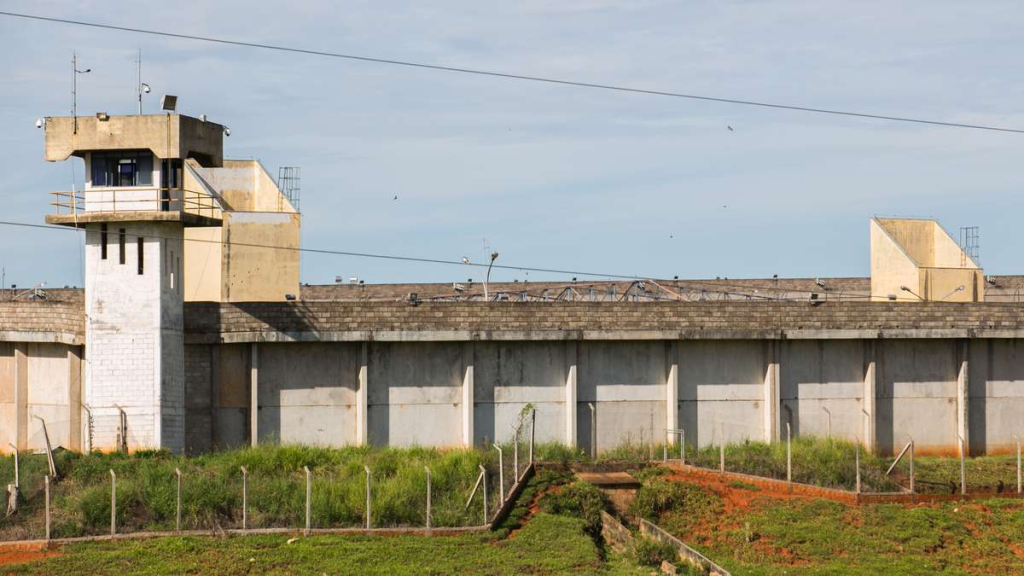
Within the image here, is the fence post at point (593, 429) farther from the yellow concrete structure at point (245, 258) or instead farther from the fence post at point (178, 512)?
the yellow concrete structure at point (245, 258)

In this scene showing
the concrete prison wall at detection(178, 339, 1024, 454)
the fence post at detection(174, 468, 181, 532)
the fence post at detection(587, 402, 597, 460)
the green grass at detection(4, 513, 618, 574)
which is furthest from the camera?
the fence post at detection(587, 402, 597, 460)

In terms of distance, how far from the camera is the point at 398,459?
35.4 meters

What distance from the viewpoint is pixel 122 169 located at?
37.1 metres

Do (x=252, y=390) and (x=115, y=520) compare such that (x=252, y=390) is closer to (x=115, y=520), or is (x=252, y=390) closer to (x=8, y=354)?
(x=8, y=354)

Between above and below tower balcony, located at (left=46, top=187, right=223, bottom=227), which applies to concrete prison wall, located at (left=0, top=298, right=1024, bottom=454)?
below

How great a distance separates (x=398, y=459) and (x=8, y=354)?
12226 millimetres

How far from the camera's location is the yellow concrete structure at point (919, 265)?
54906mm

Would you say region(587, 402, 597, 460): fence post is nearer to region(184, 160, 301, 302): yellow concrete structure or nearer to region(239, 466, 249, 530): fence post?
region(239, 466, 249, 530): fence post

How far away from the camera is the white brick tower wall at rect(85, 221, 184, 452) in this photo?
118 feet

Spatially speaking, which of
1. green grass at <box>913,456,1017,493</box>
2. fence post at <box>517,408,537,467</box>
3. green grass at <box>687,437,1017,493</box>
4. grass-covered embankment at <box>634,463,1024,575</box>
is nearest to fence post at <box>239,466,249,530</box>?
fence post at <box>517,408,537,467</box>

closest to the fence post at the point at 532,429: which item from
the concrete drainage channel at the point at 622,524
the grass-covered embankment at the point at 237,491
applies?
the grass-covered embankment at the point at 237,491

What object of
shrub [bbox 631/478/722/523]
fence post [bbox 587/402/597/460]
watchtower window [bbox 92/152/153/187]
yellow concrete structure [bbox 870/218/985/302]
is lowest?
shrub [bbox 631/478/722/523]

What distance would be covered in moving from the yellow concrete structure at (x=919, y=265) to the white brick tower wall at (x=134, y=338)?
28528mm

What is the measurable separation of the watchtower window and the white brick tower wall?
3.78 feet
